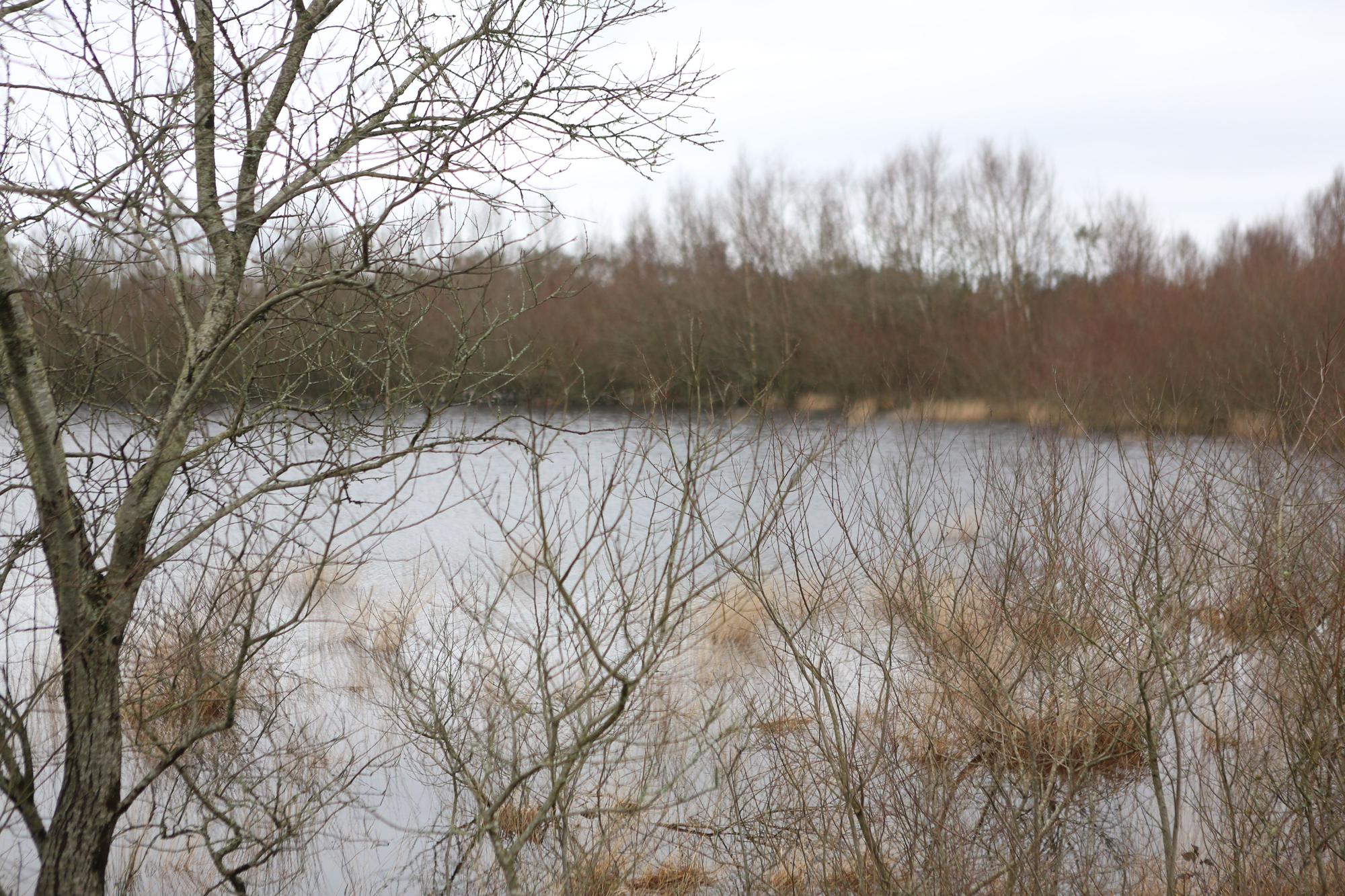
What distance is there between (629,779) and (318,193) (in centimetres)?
325

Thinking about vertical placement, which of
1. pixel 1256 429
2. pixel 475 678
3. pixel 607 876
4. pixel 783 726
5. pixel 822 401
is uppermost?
pixel 1256 429

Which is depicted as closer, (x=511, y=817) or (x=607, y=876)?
(x=607, y=876)

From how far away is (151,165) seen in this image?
2.91 m

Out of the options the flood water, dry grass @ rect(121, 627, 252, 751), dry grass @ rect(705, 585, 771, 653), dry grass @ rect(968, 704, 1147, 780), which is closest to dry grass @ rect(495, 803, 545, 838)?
the flood water

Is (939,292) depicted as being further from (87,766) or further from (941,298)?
(87,766)

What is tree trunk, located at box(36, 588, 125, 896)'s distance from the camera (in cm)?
362

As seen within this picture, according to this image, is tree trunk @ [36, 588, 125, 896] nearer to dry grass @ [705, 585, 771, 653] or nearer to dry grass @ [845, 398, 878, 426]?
dry grass @ [845, 398, 878, 426]

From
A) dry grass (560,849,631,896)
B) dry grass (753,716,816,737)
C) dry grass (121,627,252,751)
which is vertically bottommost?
dry grass (560,849,631,896)

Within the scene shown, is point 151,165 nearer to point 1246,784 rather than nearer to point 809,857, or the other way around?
point 809,857

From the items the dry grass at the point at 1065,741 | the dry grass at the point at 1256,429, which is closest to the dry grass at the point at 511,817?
the dry grass at the point at 1065,741

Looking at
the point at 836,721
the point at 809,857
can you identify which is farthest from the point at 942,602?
the point at 836,721

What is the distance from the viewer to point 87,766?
3.64 m

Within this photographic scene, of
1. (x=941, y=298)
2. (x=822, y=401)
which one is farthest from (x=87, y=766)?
(x=941, y=298)

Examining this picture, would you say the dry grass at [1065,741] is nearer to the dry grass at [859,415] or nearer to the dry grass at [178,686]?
the dry grass at [859,415]
